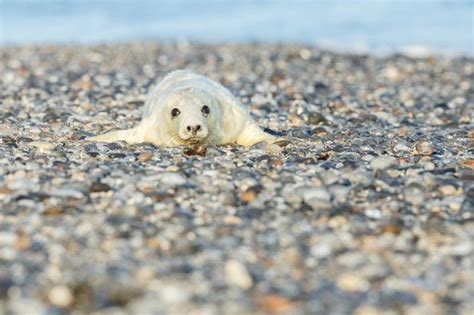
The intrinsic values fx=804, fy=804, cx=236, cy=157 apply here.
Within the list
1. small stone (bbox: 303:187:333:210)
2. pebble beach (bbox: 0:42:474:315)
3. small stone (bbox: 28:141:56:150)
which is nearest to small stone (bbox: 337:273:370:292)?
pebble beach (bbox: 0:42:474:315)

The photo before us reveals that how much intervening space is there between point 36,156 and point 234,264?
3.14 metres

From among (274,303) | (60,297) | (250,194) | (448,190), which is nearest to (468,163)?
(448,190)

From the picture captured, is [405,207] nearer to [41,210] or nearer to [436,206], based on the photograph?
[436,206]

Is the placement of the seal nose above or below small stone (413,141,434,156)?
above

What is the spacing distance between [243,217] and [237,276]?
1.10m

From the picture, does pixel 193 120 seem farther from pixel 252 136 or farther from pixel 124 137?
pixel 124 137

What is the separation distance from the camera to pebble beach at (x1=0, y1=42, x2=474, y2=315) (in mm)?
4453

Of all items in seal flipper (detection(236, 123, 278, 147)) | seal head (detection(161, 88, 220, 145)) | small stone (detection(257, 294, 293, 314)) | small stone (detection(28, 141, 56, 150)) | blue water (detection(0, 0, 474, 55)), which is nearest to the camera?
small stone (detection(257, 294, 293, 314))

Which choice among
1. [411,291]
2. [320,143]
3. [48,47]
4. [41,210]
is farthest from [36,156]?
[48,47]

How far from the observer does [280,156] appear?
750cm

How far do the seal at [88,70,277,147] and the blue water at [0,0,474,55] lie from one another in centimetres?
1240

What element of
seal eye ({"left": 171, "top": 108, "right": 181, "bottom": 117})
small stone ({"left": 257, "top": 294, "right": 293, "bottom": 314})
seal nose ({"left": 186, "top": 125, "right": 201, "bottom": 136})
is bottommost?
small stone ({"left": 257, "top": 294, "right": 293, "bottom": 314})

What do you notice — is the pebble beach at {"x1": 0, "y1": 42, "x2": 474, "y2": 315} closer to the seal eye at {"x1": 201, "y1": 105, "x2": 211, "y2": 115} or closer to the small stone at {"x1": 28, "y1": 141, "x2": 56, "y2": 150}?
the small stone at {"x1": 28, "y1": 141, "x2": 56, "y2": 150}

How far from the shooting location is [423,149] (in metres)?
7.89
